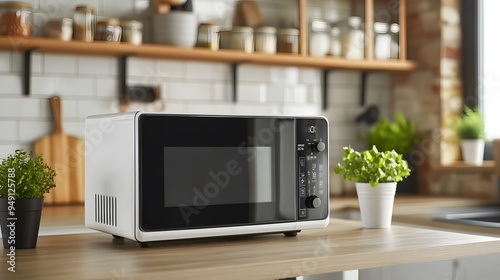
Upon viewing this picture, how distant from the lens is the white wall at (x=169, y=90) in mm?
3201

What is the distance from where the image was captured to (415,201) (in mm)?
3412

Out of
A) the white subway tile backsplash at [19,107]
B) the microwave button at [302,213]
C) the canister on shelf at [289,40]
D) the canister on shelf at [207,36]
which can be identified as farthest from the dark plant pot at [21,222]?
the canister on shelf at [289,40]

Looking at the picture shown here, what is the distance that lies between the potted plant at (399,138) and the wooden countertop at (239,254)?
195cm

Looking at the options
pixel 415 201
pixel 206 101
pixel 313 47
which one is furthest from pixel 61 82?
pixel 415 201

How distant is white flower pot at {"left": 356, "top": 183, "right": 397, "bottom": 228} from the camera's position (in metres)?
1.94

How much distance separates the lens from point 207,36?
341 centimetres

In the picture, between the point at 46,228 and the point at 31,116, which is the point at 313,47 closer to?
the point at 31,116

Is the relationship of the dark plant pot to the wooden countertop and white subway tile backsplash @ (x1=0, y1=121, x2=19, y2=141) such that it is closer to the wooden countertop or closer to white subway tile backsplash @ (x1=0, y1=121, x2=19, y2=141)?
the wooden countertop

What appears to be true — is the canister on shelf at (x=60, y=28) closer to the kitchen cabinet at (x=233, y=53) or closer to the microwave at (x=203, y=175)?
the kitchen cabinet at (x=233, y=53)

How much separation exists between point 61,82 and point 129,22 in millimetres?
412

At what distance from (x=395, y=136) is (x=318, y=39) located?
2.14 ft

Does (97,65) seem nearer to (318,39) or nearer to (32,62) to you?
(32,62)

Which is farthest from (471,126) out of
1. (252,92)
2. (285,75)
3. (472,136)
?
(252,92)

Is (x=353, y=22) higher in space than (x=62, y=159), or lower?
higher
